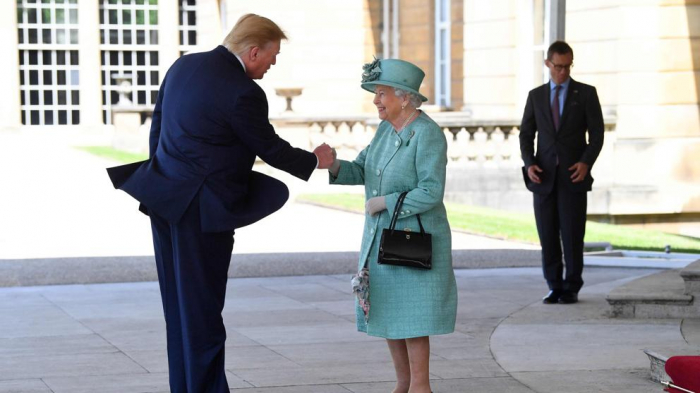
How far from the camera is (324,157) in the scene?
577cm

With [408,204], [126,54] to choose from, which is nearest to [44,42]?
[126,54]

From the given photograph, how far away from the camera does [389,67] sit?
5629 millimetres

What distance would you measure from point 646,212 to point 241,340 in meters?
12.8

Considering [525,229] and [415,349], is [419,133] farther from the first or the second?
[525,229]

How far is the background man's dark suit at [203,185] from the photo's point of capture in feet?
17.6

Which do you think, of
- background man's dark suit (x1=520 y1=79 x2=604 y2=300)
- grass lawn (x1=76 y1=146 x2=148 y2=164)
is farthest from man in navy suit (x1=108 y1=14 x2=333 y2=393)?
grass lawn (x1=76 y1=146 x2=148 y2=164)

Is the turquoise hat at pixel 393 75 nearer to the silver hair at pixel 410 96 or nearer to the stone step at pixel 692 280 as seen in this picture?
the silver hair at pixel 410 96

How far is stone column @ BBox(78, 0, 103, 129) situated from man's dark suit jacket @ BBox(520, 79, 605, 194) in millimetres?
28495

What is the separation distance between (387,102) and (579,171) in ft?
11.4

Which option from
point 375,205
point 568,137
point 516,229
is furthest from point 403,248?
point 516,229

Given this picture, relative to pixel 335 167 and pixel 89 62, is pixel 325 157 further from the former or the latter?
pixel 89 62

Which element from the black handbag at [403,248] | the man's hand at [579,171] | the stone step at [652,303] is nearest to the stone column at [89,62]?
the man's hand at [579,171]

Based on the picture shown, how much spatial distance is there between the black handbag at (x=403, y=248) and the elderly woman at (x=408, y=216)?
0.07m

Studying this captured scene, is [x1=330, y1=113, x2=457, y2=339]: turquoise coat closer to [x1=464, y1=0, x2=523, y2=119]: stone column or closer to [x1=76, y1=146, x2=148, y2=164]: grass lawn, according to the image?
[x1=464, y1=0, x2=523, y2=119]: stone column
